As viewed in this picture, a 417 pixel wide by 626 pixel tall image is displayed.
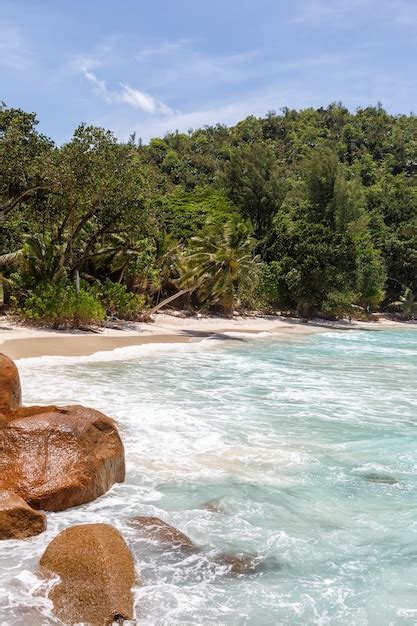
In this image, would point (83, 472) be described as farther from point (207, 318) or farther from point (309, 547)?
point (207, 318)

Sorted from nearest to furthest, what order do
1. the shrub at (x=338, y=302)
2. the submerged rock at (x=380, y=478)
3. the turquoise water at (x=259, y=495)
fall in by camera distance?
1. the turquoise water at (x=259, y=495)
2. the submerged rock at (x=380, y=478)
3. the shrub at (x=338, y=302)

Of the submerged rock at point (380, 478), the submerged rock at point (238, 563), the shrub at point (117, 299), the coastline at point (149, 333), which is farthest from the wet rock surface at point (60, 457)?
the shrub at point (117, 299)

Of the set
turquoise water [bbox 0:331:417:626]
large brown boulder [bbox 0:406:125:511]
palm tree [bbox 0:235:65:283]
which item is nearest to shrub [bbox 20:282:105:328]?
palm tree [bbox 0:235:65:283]

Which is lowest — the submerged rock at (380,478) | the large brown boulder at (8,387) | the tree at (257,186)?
the submerged rock at (380,478)

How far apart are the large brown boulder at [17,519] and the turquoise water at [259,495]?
0.47ft

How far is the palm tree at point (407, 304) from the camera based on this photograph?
2191 inches

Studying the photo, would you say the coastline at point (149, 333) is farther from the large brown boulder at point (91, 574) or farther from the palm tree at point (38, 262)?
the large brown boulder at point (91, 574)

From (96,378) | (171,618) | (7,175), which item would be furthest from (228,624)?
(7,175)

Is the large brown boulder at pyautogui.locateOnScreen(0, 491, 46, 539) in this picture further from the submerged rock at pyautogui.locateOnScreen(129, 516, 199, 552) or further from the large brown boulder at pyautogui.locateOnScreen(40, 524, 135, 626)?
the submerged rock at pyautogui.locateOnScreen(129, 516, 199, 552)

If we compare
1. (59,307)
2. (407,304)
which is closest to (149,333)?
(59,307)

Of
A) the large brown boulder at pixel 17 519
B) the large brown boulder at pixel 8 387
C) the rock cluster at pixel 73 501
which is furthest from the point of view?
the large brown boulder at pixel 8 387

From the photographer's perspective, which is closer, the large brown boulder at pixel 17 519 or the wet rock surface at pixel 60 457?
the large brown boulder at pixel 17 519

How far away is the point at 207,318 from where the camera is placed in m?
38.7

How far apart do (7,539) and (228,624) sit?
244cm
